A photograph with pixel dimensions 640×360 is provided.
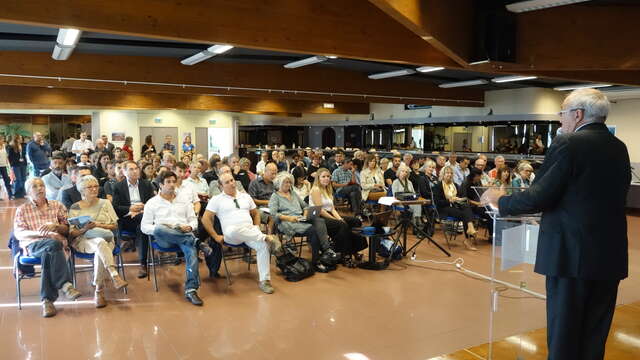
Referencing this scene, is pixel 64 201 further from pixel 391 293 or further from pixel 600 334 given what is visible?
pixel 600 334

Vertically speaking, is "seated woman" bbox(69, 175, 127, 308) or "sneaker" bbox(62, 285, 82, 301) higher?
"seated woman" bbox(69, 175, 127, 308)

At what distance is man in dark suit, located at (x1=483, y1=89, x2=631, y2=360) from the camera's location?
80.3 inches

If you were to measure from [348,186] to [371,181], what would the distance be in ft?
1.84

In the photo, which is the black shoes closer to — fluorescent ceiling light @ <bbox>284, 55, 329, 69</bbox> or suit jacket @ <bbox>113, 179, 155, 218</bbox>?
suit jacket @ <bbox>113, 179, 155, 218</bbox>

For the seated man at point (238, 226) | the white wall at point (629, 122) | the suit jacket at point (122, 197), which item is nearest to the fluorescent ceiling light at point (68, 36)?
the suit jacket at point (122, 197)

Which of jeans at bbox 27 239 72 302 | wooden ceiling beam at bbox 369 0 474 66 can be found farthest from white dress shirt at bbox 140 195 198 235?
wooden ceiling beam at bbox 369 0 474 66

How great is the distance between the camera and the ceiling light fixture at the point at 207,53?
631 centimetres

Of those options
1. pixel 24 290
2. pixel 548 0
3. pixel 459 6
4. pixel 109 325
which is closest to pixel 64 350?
pixel 109 325

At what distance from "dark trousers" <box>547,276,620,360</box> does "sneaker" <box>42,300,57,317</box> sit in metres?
3.96

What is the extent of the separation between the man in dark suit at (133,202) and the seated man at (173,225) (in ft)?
1.66

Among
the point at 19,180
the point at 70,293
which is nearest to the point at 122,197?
the point at 70,293

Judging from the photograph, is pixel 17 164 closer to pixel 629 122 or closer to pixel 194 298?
pixel 194 298

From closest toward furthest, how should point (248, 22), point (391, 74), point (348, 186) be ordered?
point (248, 22) → point (348, 186) → point (391, 74)

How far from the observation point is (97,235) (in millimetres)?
4637
